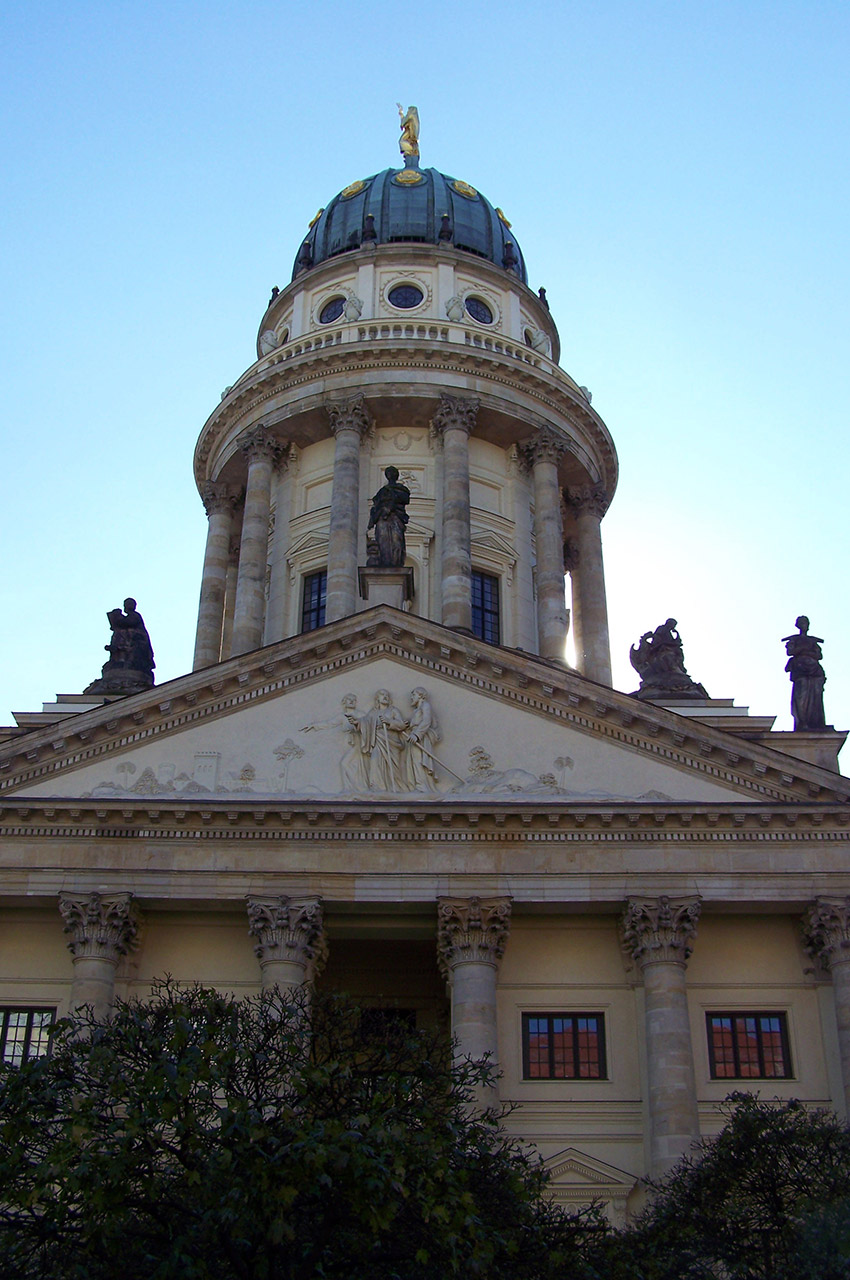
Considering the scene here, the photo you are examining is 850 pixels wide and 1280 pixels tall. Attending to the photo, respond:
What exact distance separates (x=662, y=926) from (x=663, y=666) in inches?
437

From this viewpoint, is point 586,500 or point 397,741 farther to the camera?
point 586,500

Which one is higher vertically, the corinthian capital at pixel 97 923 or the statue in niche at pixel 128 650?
the statue in niche at pixel 128 650

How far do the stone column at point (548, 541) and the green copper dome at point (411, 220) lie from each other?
8293 mm

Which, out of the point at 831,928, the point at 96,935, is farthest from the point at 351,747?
the point at 831,928

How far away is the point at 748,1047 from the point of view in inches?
1028

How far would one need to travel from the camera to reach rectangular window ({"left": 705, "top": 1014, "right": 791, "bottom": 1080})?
1017 inches

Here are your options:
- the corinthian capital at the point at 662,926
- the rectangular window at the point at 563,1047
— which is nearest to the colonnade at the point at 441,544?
the corinthian capital at the point at 662,926

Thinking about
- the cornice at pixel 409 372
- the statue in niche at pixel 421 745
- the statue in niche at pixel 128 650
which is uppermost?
the cornice at pixel 409 372

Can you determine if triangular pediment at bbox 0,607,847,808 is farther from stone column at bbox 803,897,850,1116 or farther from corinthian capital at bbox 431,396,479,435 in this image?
corinthian capital at bbox 431,396,479,435

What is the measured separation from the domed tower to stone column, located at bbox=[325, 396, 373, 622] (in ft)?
0.21

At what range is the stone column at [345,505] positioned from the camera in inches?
1510

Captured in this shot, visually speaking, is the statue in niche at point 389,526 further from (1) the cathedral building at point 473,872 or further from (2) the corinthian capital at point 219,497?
(2) the corinthian capital at point 219,497

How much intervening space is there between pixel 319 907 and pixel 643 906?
19.5 feet

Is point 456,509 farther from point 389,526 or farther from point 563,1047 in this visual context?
point 563,1047
